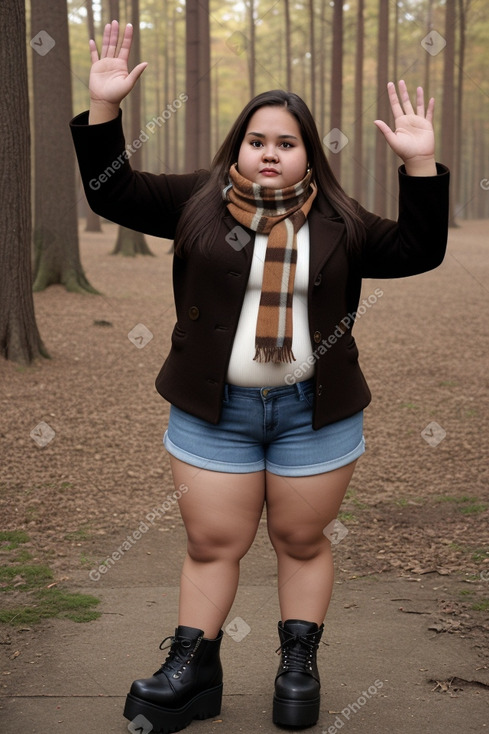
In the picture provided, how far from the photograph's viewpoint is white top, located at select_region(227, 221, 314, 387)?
2.66m

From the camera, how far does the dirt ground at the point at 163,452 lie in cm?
448

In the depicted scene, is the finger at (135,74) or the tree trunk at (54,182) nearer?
the finger at (135,74)

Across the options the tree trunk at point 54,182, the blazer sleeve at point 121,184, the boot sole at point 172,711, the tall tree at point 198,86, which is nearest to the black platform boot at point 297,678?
the boot sole at point 172,711

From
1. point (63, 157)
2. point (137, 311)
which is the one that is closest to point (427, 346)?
point (137, 311)

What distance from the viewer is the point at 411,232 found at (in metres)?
2.70

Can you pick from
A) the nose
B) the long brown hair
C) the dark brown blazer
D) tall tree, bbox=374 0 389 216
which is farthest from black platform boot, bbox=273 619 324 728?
tall tree, bbox=374 0 389 216

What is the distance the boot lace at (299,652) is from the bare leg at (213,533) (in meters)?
0.25

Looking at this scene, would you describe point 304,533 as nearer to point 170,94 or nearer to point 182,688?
point 182,688

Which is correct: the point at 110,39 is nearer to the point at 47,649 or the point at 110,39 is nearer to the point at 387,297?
the point at 47,649

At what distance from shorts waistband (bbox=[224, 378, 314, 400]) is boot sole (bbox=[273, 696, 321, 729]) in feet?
3.11

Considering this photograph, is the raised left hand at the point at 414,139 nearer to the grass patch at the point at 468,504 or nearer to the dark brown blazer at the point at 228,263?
the dark brown blazer at the point at 228,263

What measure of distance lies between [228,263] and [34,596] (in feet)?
6.63

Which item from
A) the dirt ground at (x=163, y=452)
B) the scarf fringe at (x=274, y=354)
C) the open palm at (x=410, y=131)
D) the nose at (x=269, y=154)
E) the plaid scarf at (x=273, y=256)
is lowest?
the dirt ground at (x=163, y=452)

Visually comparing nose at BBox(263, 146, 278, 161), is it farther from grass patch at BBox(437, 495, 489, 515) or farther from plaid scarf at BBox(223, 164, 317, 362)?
grass patch at BBox(437, 495, 489, 515)
